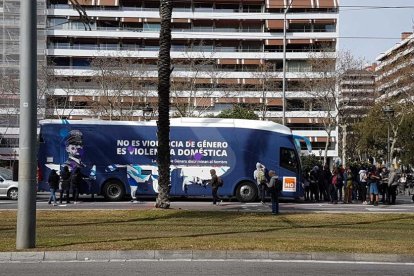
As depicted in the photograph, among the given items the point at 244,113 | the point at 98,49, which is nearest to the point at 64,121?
the point at 244,113

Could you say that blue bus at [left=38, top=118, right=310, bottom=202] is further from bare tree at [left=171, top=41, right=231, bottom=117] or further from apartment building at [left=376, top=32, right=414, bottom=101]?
apartment building at [left=376, top=32, right=414, bottom=101]

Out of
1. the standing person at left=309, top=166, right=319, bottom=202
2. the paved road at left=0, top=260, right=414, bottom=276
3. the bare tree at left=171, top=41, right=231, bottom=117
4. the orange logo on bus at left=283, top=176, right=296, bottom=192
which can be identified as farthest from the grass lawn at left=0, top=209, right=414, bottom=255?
the bare tree at left=171, top=41, right=231, bottom=117

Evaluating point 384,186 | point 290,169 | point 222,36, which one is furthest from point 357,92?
point 290,169

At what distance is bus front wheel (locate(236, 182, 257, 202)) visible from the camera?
26.7 metres

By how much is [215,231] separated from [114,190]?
12.6 m

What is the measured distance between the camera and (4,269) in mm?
9859

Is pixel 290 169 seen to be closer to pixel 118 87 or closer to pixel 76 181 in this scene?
pixel 76 181

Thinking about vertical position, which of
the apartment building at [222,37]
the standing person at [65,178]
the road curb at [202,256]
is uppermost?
the apartment building at [222,37]

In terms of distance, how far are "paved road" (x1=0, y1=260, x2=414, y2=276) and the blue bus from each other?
52.3ft

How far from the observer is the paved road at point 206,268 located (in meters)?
9.62

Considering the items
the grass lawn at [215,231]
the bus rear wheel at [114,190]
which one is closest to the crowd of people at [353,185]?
the grass lawn at [215,231]

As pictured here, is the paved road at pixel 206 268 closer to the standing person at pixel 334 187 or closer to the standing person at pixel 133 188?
the standing person at pixel 334 187

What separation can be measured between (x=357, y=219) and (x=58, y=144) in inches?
571

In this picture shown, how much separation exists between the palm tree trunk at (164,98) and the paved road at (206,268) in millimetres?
9202
